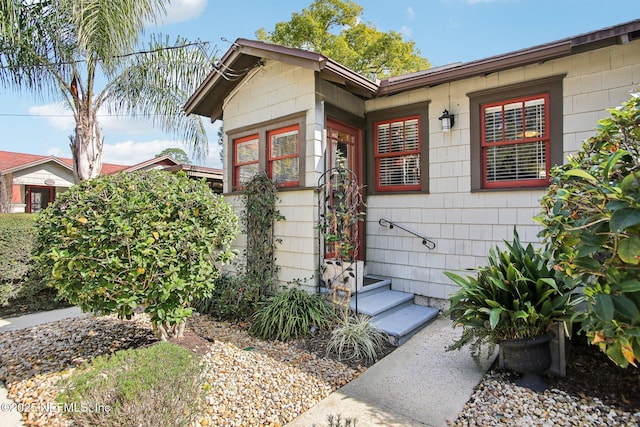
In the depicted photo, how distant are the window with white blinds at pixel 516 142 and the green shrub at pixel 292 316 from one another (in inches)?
115

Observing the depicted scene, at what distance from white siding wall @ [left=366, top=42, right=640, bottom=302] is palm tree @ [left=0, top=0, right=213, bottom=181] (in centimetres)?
462

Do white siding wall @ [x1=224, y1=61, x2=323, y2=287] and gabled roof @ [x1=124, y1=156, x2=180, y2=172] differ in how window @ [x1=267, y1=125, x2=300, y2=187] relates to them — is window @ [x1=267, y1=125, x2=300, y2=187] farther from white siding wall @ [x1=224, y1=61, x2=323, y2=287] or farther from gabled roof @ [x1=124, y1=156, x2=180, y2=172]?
gabled roof @ [x1=124, y1=156, x2=180, y2=172]

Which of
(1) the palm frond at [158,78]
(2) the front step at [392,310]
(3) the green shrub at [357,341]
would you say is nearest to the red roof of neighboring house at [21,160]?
(1) the palm frond at [158,78]

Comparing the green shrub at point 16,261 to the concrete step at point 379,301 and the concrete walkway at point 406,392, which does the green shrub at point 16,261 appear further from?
the concrete step at point 379,301

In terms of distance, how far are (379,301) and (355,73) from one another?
130 inches

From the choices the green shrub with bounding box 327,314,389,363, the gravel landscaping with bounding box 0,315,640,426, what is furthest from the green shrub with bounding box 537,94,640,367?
the green shrub with bounding box 327,314,389,363

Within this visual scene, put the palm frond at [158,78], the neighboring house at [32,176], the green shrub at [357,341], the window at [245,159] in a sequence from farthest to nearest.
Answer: the neighboring house at [32,176] → the palm frond at [158,78] → the window at [245,159] → the green shrub at [357,341]

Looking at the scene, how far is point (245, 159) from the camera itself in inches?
255

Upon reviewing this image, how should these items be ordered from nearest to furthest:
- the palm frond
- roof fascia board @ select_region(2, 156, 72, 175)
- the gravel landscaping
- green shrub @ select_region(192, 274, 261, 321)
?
the gravel landscaping → green shrub @ select_region(192, 274, 261, 321) → the palm frond → roof fascia board @ select_region(2, 156, 72, 175)

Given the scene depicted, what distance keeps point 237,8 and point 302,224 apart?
20.6 ft

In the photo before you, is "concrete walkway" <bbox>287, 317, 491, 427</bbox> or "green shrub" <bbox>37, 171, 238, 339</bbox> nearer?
"concrete walkway" <bbox>287, 317, 491, 427</bbox>

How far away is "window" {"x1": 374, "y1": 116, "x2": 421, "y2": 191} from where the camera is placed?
5.51 m

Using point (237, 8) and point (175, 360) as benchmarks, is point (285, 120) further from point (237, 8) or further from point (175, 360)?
point (237, 8)

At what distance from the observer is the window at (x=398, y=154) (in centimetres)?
551
